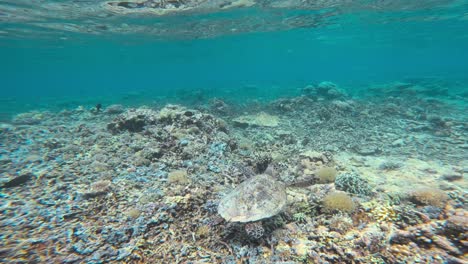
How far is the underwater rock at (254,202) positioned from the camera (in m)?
4.70

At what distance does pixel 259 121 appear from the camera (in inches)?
704

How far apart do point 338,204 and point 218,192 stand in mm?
3070

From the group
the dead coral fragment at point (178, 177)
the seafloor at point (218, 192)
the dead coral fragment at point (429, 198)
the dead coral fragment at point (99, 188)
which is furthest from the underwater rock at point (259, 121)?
the dead coral fragment at point (429, 198)

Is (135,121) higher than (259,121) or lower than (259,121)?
higher

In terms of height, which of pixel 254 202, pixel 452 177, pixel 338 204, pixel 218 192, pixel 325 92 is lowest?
pixel 325 92

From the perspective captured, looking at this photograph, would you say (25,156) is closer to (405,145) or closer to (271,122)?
(271,122)

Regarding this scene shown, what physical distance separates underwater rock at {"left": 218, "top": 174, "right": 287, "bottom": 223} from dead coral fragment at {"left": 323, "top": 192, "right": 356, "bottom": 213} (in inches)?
42.6

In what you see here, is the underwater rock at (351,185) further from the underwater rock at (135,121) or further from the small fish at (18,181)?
the small fish at (18,181)

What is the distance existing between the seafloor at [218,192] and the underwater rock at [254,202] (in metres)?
0.15

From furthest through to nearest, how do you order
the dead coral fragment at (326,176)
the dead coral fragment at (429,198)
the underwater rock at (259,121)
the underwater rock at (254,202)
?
the underwater rock at (259,121) < the dead coral fragment at (326,176) < the dead coral fragment at (429,198) < the underwater rock at (254,202)

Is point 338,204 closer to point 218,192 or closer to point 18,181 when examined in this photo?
point 218,192

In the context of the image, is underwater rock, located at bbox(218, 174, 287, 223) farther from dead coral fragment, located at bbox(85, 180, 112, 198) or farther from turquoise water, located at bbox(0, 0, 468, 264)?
dead coral fragment, located at bbox(85, 180, 112, 198)

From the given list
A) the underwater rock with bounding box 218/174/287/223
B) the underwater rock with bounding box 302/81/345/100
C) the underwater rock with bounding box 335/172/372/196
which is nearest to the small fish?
the underwater rock with bounding box 218/174/287/223

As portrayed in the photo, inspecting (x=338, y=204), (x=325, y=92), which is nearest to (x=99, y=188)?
(x=338, y=204)
